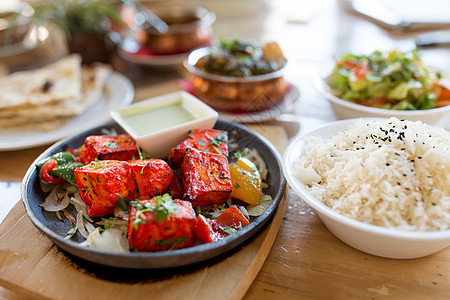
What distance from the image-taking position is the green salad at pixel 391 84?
266 cm

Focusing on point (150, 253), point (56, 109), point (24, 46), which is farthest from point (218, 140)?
point (24, 46)

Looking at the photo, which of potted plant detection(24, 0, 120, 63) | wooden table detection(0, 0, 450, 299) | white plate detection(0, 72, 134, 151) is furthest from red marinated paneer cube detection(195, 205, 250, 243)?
potted plant detection(24, 0, 120, 63)

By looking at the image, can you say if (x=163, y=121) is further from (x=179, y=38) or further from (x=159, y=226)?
(x=179, y=38)

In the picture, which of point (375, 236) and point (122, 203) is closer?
point (375, 236)

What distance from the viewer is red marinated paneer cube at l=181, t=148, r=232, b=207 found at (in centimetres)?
171

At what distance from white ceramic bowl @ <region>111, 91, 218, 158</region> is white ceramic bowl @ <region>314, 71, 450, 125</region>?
1010mm

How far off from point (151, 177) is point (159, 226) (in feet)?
0.99

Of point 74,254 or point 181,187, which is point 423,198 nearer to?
point 181,187

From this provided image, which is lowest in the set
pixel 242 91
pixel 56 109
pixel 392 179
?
pixel 56 109

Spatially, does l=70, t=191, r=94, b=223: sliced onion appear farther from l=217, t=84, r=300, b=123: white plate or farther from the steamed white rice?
l=217, t=84, r=300, b=123: white plate

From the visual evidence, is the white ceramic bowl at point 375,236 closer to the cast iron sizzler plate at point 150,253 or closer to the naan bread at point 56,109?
the cast iron sizzler plate at point 150,253

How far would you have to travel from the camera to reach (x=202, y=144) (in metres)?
1.99

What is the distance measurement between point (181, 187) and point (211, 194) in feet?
0.75

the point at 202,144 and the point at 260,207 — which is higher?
the point at 202,144
